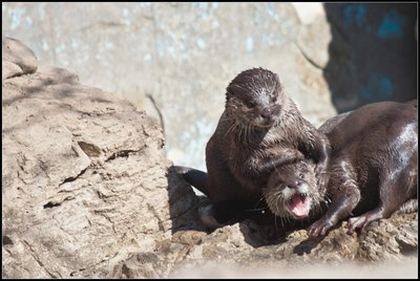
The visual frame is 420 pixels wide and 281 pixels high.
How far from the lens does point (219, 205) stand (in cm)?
527

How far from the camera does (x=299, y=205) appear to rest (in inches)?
188

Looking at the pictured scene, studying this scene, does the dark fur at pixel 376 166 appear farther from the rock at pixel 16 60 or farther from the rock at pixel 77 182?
the rock at pixel 16 60

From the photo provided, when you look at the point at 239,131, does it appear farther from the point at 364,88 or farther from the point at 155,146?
the point at 364,88

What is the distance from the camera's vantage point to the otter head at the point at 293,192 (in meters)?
4.75

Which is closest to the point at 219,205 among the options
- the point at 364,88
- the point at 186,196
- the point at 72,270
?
the point at 186,196

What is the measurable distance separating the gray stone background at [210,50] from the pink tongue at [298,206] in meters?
4.84

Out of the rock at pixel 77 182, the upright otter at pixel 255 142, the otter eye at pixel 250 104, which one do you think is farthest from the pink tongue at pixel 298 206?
the rock at pixel 77 182

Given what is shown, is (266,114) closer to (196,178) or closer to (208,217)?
(208,217)

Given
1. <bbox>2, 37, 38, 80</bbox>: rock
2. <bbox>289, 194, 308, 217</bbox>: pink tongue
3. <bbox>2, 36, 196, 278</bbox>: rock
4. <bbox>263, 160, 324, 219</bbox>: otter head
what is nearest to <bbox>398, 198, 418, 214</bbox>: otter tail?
<bbox>263, 160, 324, 219</bbox>: otter head

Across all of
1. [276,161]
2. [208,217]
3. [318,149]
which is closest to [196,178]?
[208,217]

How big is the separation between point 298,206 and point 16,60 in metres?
1.74

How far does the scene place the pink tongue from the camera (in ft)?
15.5

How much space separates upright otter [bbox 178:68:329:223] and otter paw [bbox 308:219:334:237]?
404mm

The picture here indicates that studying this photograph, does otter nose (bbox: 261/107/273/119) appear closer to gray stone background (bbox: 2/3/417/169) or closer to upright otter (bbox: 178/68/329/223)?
upright otter (bbox: 178/68/329/223)
